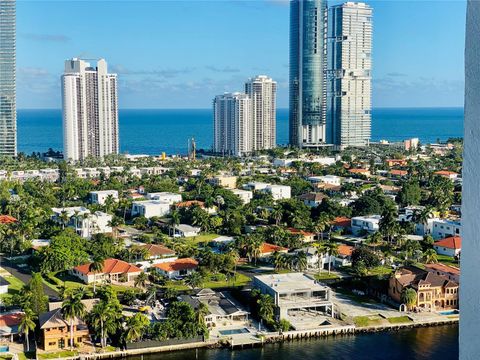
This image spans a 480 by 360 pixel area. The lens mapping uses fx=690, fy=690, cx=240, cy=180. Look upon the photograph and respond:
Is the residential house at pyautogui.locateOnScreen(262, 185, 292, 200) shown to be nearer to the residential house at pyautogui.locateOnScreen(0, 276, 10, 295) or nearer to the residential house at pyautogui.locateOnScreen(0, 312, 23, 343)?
the residential house at pyautogui.locateOnScreen(0, 276, 10, 295)

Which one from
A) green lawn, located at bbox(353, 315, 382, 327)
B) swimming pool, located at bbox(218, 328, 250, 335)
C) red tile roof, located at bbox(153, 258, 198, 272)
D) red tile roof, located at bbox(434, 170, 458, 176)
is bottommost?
swimming pool, located at bbox(218, 328, 250, 335)

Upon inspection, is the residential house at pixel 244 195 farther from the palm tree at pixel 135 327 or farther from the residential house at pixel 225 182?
the palm tree at pixel 135 327

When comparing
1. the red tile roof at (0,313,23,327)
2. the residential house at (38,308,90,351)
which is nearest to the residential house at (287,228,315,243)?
the residential house at (38,308,90,351)

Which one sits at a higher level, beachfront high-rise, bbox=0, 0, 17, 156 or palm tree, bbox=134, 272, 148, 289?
beachfront high-rise, bbox=0, 0, 17, 156

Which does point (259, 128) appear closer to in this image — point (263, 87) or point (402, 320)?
point (263, 87)

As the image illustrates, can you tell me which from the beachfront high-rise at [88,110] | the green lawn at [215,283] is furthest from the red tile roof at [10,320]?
the beachfront high-rise at [88,110]

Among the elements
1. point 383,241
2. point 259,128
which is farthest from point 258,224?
point 259,128
